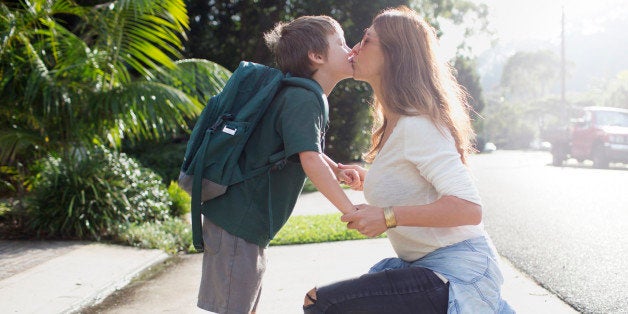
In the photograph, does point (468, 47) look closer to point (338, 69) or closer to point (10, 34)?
point (10, 34)

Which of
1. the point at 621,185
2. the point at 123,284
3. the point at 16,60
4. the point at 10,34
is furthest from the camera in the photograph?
the point at 621,185

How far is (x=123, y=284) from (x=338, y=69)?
3387 mm

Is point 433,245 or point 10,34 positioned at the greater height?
point 10,34

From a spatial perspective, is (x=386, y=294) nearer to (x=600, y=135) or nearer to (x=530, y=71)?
(x=600, y=135)

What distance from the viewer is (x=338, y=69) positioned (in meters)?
2.74

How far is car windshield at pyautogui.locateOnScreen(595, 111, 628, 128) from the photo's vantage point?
61.0 feet

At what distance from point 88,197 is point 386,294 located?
569 centimetres

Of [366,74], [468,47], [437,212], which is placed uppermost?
[468,47]

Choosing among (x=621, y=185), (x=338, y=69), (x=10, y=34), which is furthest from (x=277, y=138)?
(x=621, y=185)

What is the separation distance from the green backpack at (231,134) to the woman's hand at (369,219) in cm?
41

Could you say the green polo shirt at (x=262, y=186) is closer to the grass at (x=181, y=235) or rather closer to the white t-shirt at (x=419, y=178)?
the white t-shirt at (x=419, y=178)

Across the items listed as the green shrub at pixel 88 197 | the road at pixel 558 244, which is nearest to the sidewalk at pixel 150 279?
the road at pixel 558 244

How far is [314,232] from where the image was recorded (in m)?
7.58

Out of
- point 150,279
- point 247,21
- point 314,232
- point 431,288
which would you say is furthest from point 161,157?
point 431,288
